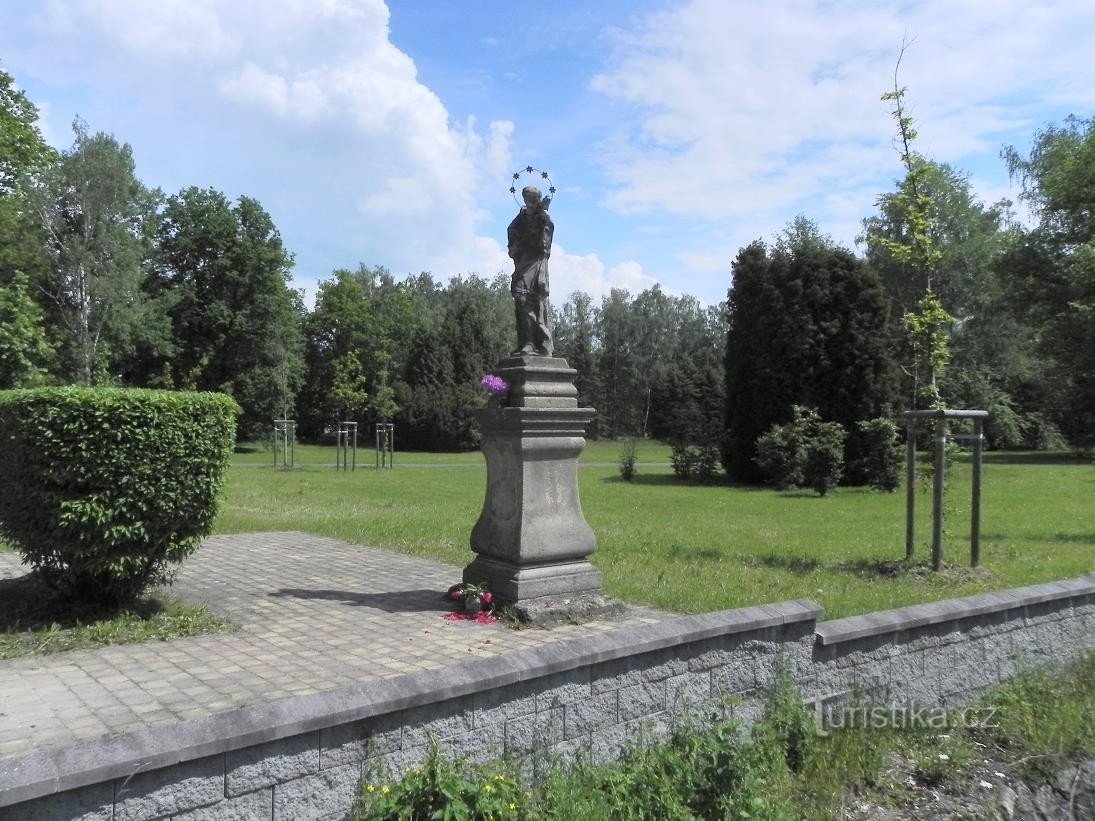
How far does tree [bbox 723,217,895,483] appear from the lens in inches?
957

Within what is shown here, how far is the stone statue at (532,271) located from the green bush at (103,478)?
8.87ft

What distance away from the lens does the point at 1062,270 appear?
2798cm

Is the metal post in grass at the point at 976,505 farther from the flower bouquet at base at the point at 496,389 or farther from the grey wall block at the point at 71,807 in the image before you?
the grey wall block at the point at 71,807

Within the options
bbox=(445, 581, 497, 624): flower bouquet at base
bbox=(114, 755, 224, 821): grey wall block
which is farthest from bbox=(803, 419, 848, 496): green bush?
bbox=(114, 755, 224, 821): grey wall block

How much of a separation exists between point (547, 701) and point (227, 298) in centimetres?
4505

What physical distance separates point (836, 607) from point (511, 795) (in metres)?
4.71

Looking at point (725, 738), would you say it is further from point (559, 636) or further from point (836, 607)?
point (836, 607)

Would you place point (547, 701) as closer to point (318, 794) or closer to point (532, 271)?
point (318, 794)

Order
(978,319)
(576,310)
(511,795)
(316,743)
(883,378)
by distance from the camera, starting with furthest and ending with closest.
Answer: (576,310) < (978,319) < (883,378) < (511,795) < (316,743)

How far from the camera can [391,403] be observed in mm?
50438

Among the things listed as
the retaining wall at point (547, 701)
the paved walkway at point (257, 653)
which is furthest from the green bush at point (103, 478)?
the retaining wall at point (547, 701)

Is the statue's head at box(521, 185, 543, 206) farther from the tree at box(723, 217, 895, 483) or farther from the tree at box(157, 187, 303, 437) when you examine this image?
the tree at box(157, 187, 303, 437)

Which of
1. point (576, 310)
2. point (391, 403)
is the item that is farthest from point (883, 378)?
point (576, 310)

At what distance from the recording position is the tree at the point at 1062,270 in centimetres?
2044
